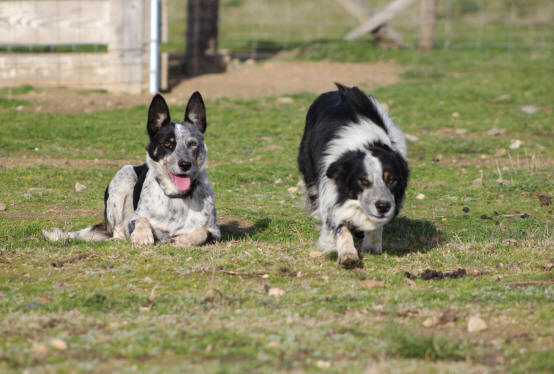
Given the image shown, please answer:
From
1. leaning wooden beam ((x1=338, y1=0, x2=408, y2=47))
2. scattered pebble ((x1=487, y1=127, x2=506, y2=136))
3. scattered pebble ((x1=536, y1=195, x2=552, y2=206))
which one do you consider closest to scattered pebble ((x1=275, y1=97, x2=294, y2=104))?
scattered pebble ((x1=487, y1=127, x2=506, y2=136))

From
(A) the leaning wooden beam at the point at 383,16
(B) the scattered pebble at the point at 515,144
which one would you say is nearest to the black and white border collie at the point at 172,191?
(B) the scattered pebble at the point at 515,144

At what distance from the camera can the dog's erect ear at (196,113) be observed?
283 inches

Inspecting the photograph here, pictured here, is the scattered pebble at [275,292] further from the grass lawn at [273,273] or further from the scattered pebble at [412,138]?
the scattered pebble at [412,138]

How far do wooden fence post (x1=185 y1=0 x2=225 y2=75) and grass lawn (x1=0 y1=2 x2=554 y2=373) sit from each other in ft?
17.0

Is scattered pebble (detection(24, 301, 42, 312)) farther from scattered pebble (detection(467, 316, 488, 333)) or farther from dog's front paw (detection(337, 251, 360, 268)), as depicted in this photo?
scattered pebble (detection(467, 316, 488, 333))

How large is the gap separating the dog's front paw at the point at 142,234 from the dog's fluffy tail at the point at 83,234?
19.8 inches

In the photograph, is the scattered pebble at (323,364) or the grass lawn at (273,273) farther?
the grass lawn at (273,273)

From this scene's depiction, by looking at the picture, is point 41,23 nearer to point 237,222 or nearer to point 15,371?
point 237,222

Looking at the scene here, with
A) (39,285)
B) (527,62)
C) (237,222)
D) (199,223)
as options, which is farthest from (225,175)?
(527,62)

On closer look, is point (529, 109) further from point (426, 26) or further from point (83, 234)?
point (83, 234)

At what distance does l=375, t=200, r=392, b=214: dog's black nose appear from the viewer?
5.93 m

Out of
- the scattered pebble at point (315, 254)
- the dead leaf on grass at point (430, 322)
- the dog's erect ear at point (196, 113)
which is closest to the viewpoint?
the dead leaf on grass at point (430, 322)

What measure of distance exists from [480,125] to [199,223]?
7640mm

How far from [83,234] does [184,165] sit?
1.27m
